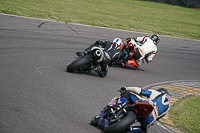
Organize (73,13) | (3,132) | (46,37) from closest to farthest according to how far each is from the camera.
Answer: (3,132)
(46,37)
(73,13)

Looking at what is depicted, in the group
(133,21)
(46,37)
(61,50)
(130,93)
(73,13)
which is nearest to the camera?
(130,93)

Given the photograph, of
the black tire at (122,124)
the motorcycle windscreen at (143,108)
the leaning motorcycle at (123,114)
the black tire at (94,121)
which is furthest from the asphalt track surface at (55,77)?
the motorcycle windscreen at (143,108)

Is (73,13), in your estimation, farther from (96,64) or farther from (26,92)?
(26,92)

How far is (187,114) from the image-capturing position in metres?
6.92

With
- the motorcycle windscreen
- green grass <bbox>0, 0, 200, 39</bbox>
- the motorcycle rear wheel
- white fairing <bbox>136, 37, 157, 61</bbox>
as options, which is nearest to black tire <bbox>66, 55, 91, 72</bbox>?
the motorcycle rear wheel

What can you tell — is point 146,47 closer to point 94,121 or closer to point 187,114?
point 187,114

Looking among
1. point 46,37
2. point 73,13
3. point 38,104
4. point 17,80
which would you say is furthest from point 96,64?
point 73,13

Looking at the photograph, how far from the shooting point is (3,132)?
4.14 metres

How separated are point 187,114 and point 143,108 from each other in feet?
9.49

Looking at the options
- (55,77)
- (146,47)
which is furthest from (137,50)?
(55,77)

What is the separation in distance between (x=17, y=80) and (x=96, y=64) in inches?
94.3

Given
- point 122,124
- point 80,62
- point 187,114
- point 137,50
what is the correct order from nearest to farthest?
point 122,124, point 187,114, point 80,62, point 137,50

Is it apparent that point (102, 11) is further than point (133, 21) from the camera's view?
Yes

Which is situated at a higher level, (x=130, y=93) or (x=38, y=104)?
(x=130, y=93)
